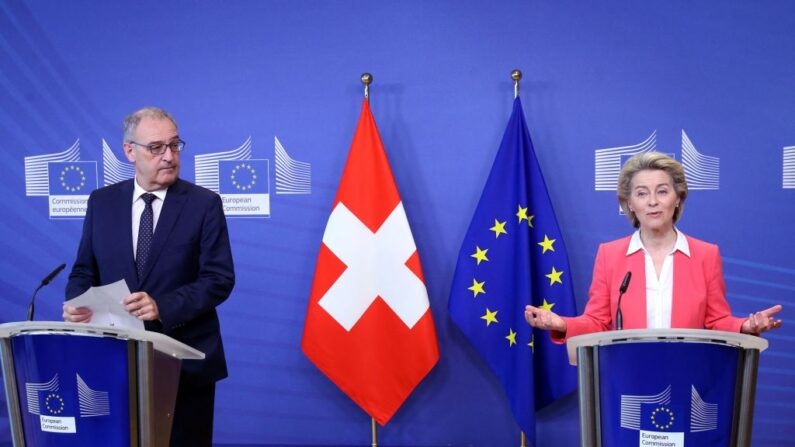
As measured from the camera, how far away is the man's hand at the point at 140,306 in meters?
2.03

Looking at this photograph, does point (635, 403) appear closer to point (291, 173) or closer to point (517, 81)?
point (517, 81)

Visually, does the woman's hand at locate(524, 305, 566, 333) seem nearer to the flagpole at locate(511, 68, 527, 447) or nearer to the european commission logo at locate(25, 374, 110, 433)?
the european commission logo at locate(25, 374, 110, 433)

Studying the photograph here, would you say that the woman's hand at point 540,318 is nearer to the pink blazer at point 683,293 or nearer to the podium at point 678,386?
the pink blazer at point 683,293

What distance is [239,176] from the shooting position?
3838 millimetres

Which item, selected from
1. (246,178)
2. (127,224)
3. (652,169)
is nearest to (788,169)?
(652,169)

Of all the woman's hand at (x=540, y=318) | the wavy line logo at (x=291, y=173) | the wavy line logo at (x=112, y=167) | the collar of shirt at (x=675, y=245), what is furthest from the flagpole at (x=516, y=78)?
the wavy line logo at (x=112, y=167)

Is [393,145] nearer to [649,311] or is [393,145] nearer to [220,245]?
[220,245]

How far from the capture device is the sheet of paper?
1944 mm

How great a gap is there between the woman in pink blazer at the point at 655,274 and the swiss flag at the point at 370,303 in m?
1.33

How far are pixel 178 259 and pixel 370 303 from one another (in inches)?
53.3

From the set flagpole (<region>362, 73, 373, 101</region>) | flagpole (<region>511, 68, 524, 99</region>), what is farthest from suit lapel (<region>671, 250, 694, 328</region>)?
flagpole (<region>362, 73, 373, 101</region>)

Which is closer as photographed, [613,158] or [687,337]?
[687,337]

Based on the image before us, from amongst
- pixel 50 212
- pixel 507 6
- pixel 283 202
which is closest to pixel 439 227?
pixel 283 202

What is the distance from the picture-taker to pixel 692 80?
3598mm
